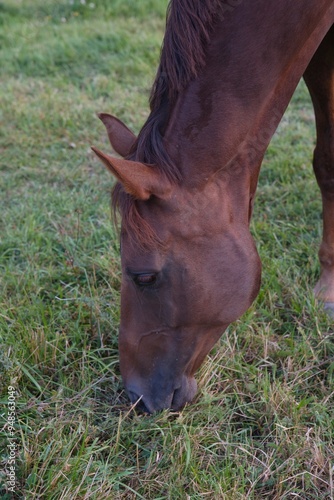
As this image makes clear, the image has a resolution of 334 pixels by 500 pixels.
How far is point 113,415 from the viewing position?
2033 millimetres

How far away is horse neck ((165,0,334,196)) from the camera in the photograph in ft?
5.76

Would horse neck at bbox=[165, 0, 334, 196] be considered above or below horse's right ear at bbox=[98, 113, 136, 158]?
above

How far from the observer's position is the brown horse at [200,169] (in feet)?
5.70

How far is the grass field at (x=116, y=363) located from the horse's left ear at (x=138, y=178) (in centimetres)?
77

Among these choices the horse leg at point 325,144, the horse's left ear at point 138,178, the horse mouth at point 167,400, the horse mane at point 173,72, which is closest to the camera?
the horse's left ear at point 138,178

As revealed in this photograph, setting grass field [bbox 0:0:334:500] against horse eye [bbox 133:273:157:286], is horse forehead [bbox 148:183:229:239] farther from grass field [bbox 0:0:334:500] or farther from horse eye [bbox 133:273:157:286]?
grass field [bbox 0:0:334:500]

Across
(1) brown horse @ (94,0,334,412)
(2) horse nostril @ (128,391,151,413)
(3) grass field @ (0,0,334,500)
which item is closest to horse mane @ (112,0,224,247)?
(1) brown horse @ (94,0,334,412)

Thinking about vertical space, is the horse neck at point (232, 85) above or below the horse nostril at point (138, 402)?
above

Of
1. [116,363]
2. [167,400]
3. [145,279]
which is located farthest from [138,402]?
[145,279]

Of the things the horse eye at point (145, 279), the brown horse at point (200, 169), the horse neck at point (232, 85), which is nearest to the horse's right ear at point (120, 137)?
the brown horse at point (200, 169)

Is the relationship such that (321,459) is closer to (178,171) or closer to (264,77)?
(178,171)

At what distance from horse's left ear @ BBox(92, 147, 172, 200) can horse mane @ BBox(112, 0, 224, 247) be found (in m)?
0.04

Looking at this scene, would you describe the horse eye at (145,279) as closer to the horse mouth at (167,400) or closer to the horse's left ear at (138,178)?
the horse's left ear at (138,178)

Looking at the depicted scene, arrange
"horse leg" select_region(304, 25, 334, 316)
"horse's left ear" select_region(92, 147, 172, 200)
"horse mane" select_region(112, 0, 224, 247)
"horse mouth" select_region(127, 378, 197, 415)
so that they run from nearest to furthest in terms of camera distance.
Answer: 1. "horse's left ear" select_region(92, 147, 172, 200)
2. "horse mane" select_region(112, 0, 224, 247)
3. "horse mouth" select_region(127, 378, 197, 415)
4. "horse leg" select_region(304, 25, 334, 316)
